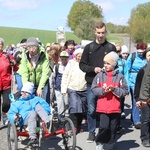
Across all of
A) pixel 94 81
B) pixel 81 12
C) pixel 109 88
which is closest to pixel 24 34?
pixel 81 12

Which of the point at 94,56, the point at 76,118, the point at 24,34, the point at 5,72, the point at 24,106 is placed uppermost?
the point at 24,34

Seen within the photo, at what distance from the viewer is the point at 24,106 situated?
6.12 meters

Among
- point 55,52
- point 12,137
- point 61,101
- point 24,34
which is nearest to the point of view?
point 12,137

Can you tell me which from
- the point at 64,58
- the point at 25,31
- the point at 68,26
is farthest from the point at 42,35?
the point at 64,58

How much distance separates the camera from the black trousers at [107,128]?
596cm

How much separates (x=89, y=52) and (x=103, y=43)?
0.28 m

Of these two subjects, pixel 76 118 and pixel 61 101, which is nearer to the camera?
pixel 76 118

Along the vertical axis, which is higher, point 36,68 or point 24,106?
point 36,68

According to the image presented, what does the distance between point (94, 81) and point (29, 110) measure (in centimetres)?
109

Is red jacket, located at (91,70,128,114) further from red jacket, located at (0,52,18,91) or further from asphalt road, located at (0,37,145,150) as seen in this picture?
red jacket, located at (0,52,18,91)

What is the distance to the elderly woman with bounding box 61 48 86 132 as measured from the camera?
7.47m

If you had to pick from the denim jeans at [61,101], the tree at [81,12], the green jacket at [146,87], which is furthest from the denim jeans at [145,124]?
the tree at [81,12]

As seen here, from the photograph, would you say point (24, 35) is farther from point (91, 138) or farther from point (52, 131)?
point (52, 131)

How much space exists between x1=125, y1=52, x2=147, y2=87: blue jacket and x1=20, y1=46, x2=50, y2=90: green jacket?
1989 millimetres
